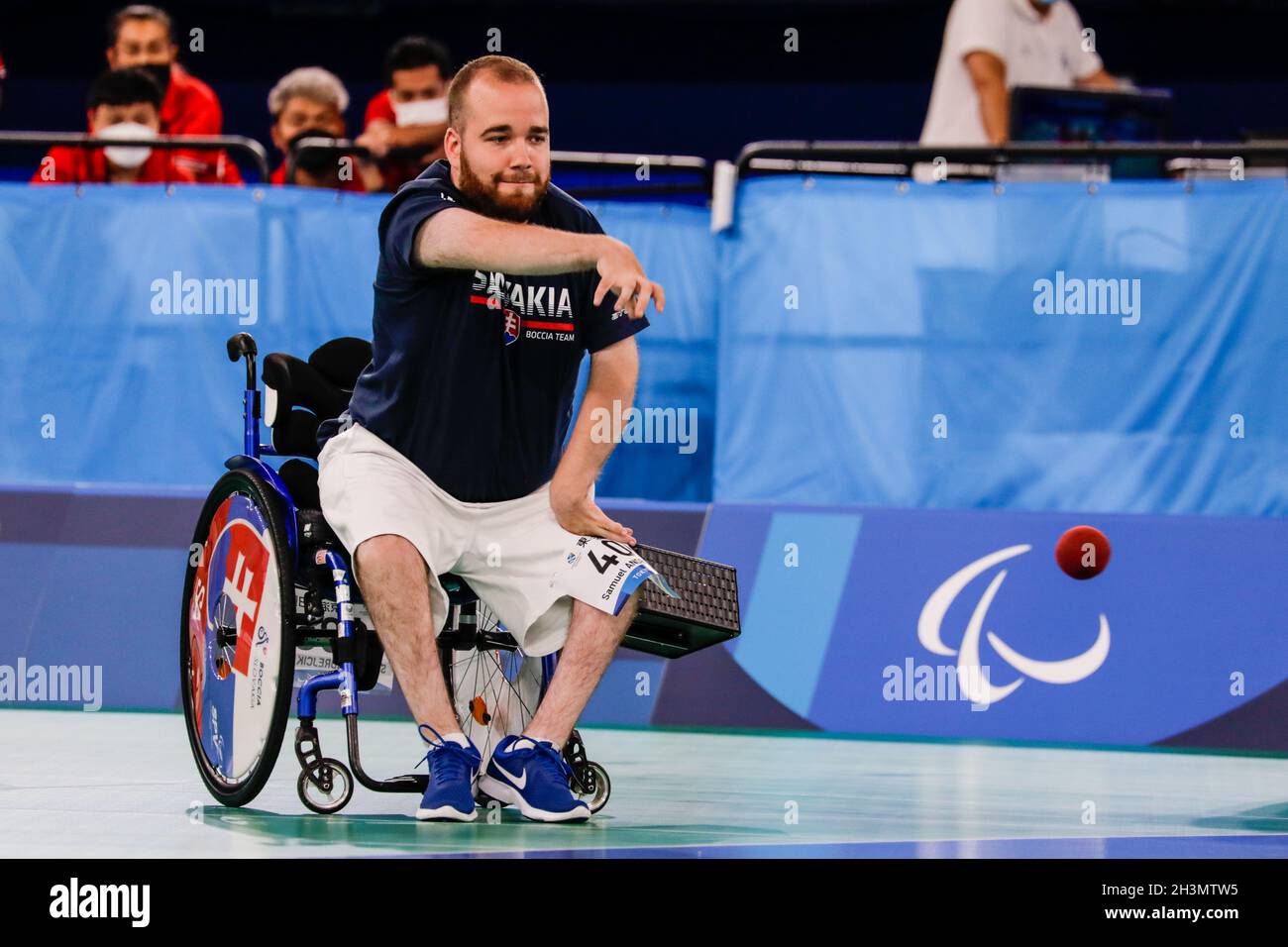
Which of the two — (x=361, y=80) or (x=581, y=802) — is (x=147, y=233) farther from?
(x=361, y=80)

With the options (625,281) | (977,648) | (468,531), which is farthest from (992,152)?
(625,281)

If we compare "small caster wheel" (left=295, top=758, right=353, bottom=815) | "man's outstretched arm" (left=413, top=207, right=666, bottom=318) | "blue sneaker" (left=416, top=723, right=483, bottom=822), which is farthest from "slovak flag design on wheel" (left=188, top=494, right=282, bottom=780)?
"man's outstretched arm" (left=413, top=207, right=666, bottom=318)

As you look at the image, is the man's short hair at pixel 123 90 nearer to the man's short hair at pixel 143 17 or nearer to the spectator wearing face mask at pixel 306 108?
the spectator wearing face mask at pixel 306 108

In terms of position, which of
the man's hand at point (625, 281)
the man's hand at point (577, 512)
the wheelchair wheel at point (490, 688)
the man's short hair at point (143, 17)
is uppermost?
the man's short hair at point (143, 17)

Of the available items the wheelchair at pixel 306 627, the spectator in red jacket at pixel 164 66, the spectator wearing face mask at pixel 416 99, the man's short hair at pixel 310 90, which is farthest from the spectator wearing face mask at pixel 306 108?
the wheelchair at pixel 306 627

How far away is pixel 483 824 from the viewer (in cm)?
454

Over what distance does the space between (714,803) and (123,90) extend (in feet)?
15.0

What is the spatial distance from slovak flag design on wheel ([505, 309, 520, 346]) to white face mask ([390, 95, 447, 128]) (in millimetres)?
3368

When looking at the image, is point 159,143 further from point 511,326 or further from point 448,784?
point 448,784

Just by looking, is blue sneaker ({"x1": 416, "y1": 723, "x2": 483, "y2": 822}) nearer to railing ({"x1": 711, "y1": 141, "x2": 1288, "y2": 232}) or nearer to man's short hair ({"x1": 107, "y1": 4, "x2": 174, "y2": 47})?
railing ({"x1": 711, "y1": 141, "x2": 1288, "y2": 232})

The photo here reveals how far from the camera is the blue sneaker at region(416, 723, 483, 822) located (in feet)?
14.7

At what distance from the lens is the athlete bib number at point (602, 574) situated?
4.62 metres

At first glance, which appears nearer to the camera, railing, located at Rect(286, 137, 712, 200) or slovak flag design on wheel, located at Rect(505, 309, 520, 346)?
slovak flag design on wheel, located at Rect(505, 309, 520, 346)

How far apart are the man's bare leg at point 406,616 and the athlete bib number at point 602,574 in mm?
347
